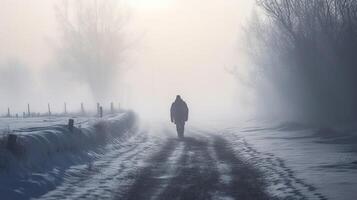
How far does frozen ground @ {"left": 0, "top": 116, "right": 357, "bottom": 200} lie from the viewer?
492 inches

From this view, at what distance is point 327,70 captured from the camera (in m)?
39.2

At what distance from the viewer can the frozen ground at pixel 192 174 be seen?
1251 centimetres

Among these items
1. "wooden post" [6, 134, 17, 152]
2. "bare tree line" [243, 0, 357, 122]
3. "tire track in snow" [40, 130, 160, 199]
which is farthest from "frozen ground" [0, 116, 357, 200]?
"bare tree line" [243, 0, 357, 122]

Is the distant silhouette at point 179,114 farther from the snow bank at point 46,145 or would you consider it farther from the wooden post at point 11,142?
the wooden post at point 11,142

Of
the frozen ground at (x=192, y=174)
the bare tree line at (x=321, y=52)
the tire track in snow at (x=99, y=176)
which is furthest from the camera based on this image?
the bare tree line at (x=321, y=52)

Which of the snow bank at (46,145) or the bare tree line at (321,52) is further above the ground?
the bare tree line at (321,52)

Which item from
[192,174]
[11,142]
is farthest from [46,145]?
[192,174]

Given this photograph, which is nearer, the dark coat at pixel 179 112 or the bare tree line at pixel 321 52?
the dark coat at pixel 179 112

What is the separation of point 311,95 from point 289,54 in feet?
10.9

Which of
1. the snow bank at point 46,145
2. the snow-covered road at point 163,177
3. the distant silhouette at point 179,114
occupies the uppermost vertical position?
the distant silhouette at point 179,114

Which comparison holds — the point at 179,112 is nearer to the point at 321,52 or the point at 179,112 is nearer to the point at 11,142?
the point at 321,52

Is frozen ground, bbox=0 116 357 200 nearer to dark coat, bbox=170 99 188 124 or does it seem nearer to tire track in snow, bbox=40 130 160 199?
tire track in snow, bbox=40 130 160 199

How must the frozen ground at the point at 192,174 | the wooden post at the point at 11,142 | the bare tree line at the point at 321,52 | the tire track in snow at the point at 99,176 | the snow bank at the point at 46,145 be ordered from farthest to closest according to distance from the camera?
the bare tree line at the point at 321,52 < the wooden post at the point at 11,142 < the snow bank at the point at 46,145 < the tire track in snow at the point at 99,176 < the frozen ground at the point at 192,174

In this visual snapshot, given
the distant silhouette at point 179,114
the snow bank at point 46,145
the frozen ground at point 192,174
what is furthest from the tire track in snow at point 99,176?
the distant silhouette at point 179,114
